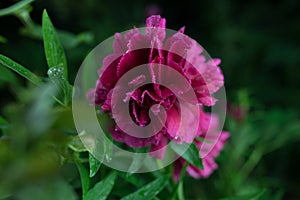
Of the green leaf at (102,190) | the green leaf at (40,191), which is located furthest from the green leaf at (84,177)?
the green leaf at (40,191)

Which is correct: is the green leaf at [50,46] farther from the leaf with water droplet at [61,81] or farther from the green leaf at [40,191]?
the green leaf at [40,191]

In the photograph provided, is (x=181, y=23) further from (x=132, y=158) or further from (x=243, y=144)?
(x=132, y=158)

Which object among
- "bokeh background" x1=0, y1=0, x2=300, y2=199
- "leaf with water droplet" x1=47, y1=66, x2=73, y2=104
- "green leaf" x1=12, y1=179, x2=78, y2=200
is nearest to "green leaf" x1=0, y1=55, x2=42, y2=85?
"leaf with water droplet" x1=47, y1=66, x2=73, y2=104

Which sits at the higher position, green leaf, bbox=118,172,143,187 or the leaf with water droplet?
the leaf with water droplet

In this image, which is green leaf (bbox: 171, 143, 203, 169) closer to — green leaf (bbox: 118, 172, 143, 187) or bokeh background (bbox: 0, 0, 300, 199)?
green leaf (bbox: 118, 172, 143, 187)

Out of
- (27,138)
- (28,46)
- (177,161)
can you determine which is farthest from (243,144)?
(28,46)

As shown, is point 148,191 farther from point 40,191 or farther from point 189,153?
point 40,191
